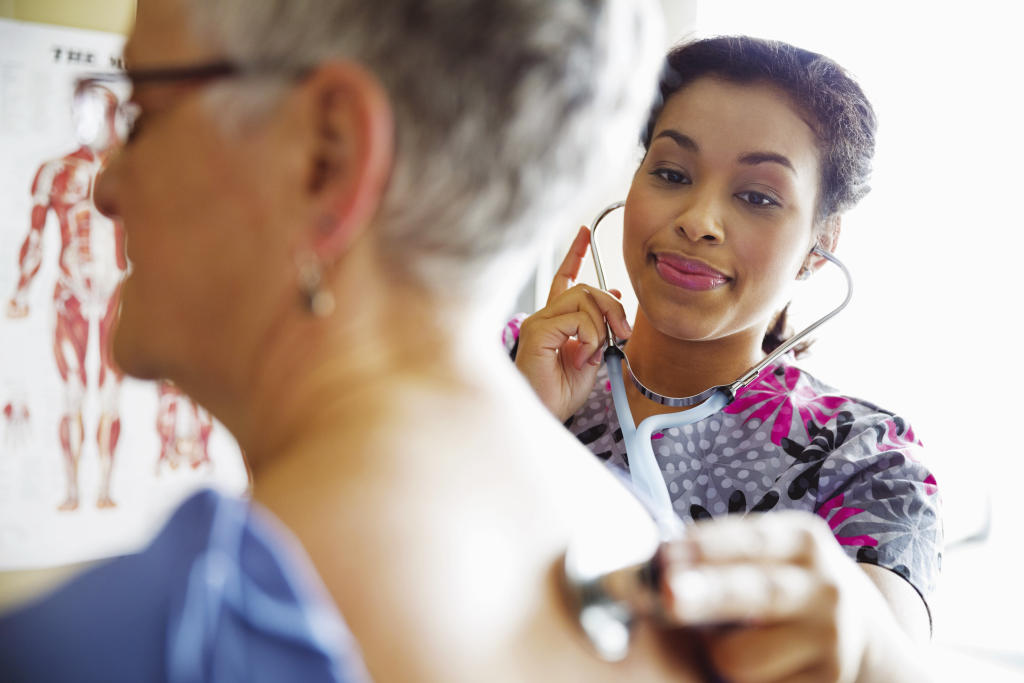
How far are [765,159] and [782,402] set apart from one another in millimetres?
353

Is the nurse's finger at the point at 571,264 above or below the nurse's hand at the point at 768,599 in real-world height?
below

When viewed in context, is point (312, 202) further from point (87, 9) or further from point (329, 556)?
point (87, 9)

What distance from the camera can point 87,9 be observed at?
1.56 m

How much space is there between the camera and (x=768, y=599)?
0.50m

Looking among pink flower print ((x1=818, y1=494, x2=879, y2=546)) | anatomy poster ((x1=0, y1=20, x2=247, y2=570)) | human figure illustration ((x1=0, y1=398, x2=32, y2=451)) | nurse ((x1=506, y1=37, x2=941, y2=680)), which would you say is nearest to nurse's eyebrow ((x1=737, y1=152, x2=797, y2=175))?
nurse ((x1=506, y1=37, x2=941, y2=680))

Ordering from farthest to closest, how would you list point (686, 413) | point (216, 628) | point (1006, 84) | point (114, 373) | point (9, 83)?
point (1006, 84)
point (114, 373)
point (9, 83)
point (686, 413)
point (216, 628)

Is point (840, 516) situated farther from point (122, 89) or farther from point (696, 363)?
point (122, 89)

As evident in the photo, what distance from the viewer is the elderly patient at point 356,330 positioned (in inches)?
14.8

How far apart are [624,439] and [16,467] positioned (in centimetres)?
115

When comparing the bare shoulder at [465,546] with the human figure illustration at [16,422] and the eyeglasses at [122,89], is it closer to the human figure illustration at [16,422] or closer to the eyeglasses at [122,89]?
the eyeglasses at [122,89]

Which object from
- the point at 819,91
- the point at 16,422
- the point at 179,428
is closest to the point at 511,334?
the point at 819,91

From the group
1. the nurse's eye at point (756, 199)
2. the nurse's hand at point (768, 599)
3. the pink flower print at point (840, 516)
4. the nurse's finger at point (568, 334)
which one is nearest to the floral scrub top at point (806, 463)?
the pink flower print at point (840, 516)

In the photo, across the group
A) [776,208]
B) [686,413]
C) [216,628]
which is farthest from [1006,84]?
[216,628]

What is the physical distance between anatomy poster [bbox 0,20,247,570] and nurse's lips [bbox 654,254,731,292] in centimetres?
103
